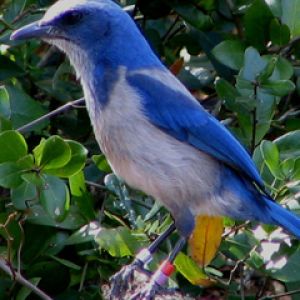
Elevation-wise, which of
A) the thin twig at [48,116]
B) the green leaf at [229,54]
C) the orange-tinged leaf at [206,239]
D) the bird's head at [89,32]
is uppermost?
the bird's head at [89,32]

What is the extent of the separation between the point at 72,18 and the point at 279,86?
857 mm

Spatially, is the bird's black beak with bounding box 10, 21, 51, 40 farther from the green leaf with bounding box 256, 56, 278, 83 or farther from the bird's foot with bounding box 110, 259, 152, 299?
the bird's foot with bounding box 110, 259, 152, 299

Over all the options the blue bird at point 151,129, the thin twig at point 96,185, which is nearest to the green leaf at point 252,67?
the blue bird at point 151,129

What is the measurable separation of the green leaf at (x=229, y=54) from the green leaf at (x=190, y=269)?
2.96 feet

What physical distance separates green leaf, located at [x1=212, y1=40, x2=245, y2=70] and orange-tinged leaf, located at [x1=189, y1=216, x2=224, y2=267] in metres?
0.72

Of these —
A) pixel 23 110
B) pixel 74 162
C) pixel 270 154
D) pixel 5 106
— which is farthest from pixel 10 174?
pixel 270 154

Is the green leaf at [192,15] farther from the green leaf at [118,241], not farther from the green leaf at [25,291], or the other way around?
the green leaf at [25,291]

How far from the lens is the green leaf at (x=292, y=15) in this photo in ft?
19.2

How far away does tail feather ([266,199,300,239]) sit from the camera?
5438 millimetres

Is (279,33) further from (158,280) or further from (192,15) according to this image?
(158,280)

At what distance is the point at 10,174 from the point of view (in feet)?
17.3

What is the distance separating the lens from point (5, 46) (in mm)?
6355

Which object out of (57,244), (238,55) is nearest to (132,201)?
(57,244)

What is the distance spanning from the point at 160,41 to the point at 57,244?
1263 mm
